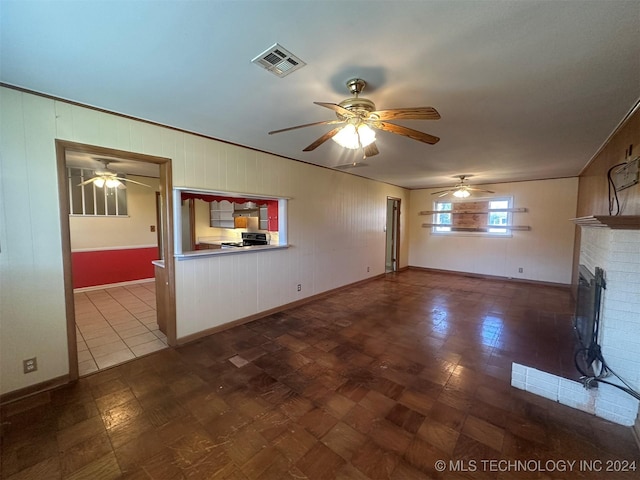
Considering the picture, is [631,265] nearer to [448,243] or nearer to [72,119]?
[72,119]

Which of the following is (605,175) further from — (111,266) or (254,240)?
(111,266)

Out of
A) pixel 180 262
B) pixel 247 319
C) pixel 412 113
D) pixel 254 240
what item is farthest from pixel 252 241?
pixel 412 113

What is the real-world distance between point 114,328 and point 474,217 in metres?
7.67

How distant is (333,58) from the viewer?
1594 millimetres

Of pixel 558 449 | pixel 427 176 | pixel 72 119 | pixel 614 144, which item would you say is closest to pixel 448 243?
pixel 427 176

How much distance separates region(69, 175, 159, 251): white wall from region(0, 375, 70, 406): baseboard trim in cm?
368

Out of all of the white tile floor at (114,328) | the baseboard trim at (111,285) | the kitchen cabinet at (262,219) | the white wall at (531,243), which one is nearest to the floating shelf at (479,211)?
the white wall at (531,243)

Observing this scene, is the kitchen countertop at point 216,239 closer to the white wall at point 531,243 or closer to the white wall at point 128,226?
the white wall at point 128,226

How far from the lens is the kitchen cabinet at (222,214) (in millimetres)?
6980

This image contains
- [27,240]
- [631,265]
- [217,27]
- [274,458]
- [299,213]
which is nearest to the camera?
[217,27]

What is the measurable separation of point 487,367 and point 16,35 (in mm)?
4306

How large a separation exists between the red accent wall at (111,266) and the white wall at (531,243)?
A: 7.50 m

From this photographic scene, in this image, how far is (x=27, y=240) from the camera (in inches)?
80.9

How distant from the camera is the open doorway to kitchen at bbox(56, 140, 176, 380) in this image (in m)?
2.41
